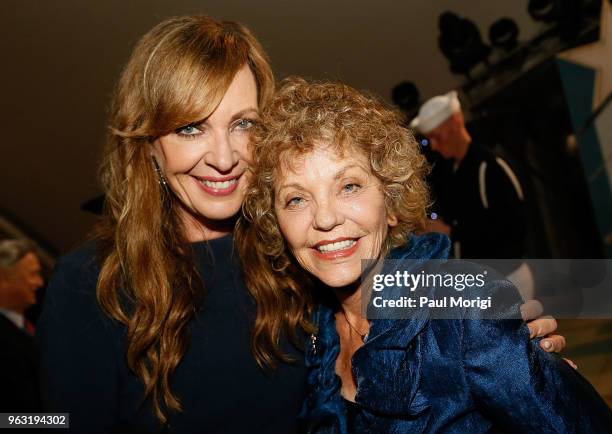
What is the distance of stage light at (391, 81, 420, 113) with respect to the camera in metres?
5.45

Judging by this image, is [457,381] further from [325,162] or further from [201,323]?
[201,323]

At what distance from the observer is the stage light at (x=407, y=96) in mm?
5445

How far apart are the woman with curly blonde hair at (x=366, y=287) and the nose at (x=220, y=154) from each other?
3.3 inches

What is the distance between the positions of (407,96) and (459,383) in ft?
14.6

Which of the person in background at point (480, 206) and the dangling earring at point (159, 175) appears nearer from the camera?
the dangling earring at point (159, 175)

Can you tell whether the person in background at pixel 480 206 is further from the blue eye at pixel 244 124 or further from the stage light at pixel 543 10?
the stage light at pixel 543 10

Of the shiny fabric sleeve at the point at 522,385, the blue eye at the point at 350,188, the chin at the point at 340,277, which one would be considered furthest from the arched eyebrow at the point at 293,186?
the shiny fabric sleeve at the point at 522,385

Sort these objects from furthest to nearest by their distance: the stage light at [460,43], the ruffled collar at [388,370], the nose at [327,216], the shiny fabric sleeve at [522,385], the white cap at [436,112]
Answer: the stage light at [460,43], the white cap at [436,112], the nose at [327,216], the ruffled collar at [388,370], the shiny fabric sleeve at [522,385]

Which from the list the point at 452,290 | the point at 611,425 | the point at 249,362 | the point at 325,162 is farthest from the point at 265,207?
the point at 611,425

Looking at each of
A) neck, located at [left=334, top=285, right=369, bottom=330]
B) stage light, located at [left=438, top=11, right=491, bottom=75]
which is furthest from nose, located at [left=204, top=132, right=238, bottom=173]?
stage light, located at [left=438, top=11, right=491, bottom=75]

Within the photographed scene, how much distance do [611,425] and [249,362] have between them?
0.95 m

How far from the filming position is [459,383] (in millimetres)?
1316

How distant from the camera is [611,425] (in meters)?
1.24

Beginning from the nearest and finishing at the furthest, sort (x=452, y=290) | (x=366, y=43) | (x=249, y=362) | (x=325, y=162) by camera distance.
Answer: (x=452, y=290)
(x=325, y=162)
(x=249, y=362)
(x=366, y=43)
